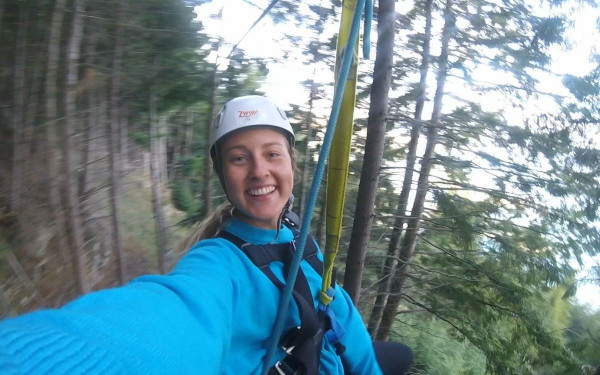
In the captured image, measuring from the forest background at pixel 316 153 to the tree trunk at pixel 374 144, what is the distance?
0.06ft

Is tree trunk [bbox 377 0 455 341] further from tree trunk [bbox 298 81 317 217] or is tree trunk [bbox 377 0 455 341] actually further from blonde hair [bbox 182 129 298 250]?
blonde hair [bbox 182 129 298 250]

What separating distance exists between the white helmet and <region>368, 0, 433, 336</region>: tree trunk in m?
3.60

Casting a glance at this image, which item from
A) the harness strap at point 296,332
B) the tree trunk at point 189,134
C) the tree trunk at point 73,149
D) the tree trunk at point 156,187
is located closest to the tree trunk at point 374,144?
the tree trunk at point 189,134

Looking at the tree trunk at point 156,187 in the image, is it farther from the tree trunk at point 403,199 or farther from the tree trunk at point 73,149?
the tree trunk at point 403,199

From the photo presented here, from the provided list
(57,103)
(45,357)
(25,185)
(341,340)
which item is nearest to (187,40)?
(57,103)

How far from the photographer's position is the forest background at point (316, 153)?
7.56 feet

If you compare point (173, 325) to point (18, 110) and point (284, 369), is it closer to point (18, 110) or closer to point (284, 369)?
point (284, 369)

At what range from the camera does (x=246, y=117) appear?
1.62 metres

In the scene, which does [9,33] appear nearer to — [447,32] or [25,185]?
[25,185]

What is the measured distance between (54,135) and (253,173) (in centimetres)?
149

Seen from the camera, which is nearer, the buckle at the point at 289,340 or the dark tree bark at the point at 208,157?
the buckle at the point at 289,340

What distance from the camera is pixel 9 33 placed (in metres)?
2.18

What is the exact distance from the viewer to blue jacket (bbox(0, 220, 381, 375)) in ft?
2.15

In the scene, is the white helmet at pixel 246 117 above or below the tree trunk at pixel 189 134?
above
